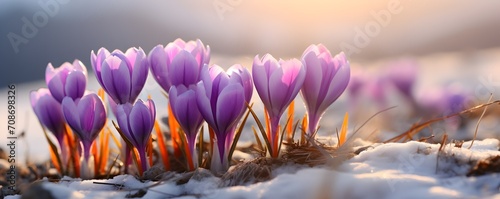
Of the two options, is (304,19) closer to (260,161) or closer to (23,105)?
(23,105)

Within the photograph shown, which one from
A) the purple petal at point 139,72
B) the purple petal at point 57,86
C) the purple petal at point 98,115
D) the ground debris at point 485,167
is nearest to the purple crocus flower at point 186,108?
the purple petal at point 139,72

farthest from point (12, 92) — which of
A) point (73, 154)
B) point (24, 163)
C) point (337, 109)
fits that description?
point (337, 109)

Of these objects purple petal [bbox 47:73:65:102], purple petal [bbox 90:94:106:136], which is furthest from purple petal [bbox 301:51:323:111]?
purple petal [bbox 47:73:65:102]

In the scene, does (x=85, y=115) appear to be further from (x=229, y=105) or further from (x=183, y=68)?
(x=229, y=105)

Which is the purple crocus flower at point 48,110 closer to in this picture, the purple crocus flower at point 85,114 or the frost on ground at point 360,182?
the purple crocus flower at point 85,114

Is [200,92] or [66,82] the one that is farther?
[66,82]

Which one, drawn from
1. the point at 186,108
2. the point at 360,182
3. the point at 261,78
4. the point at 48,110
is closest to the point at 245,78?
the point at 261,78

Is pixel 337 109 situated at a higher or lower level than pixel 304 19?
lower
